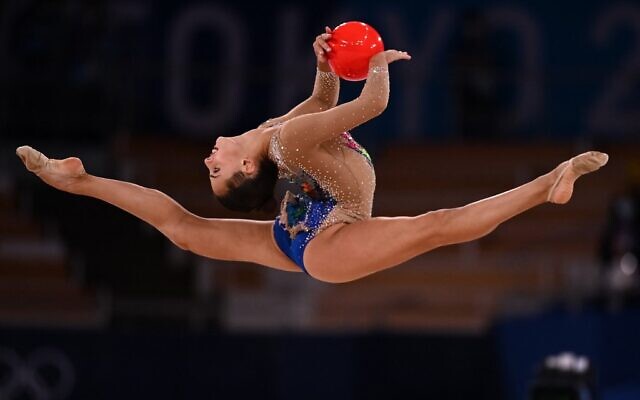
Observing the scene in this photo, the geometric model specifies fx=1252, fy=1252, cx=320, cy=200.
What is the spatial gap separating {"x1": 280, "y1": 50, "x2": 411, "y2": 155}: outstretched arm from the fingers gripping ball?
0.12 ft

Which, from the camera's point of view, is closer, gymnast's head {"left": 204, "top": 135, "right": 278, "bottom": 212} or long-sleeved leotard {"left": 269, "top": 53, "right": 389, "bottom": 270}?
long-sleeved leotard {"left": 269, "top": 53, "right": 389, "bottom": 270}

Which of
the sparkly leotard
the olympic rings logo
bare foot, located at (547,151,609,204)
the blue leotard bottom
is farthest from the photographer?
the olympic rings logo

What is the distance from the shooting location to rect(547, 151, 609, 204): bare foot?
4.40 m

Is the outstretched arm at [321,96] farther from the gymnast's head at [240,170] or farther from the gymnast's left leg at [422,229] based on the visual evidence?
the gymnast's left leg at [422,229]

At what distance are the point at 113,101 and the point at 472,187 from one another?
117 inches

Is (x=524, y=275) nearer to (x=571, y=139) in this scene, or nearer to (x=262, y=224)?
(x=571, y=139)

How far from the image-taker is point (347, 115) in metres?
4.49

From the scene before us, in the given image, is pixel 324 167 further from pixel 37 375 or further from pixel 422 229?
pixel 37 375

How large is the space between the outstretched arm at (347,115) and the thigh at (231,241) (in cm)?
66

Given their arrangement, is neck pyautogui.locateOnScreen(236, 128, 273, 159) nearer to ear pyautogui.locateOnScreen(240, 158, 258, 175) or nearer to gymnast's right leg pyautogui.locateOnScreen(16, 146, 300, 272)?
ear pyautogui.locateOnScreen(240, 158, 258, 175)

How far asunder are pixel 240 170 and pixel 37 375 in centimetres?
351

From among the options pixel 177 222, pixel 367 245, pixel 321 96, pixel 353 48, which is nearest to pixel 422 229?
pixel 367 245

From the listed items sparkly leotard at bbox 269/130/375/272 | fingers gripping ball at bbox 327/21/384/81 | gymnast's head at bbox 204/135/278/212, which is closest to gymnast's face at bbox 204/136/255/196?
gymnast's head at bbox 204/135/278/212

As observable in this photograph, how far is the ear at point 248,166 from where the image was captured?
4.88 metres
